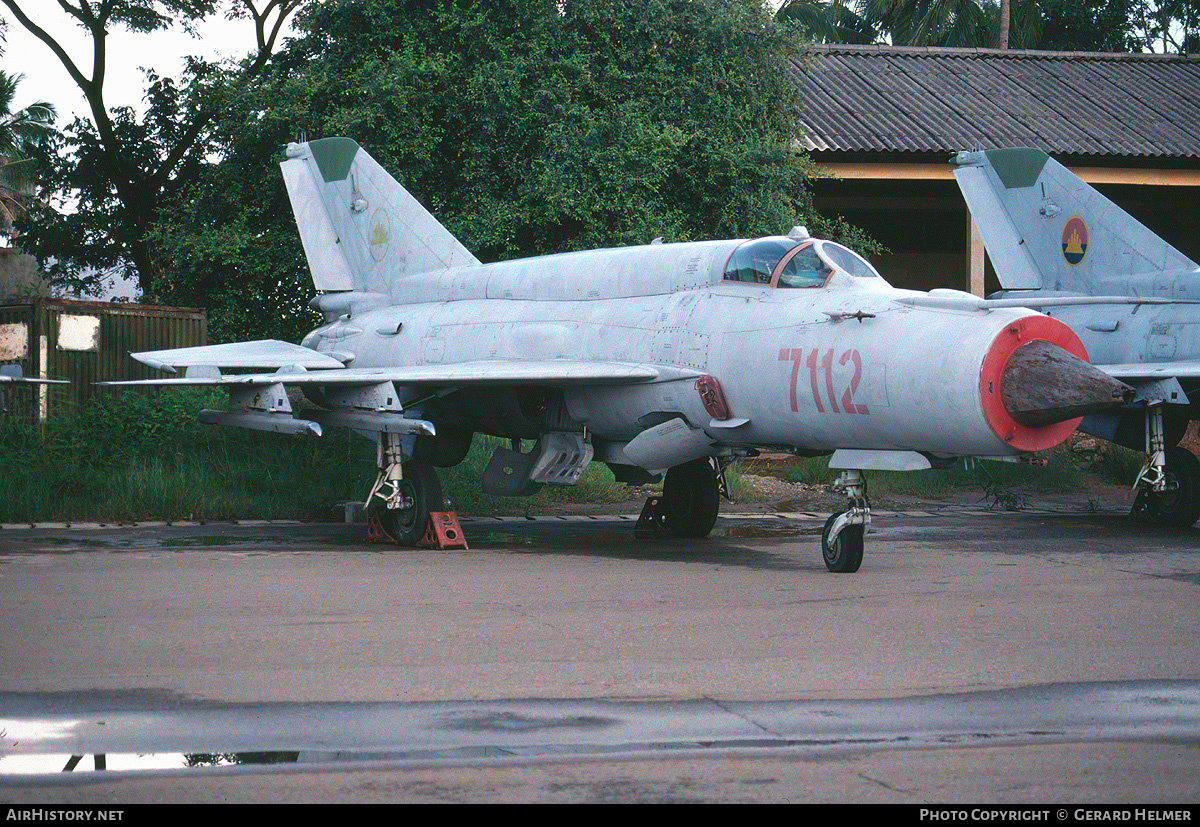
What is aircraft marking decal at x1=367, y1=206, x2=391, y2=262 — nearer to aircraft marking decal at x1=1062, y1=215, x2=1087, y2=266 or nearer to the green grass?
the green grass

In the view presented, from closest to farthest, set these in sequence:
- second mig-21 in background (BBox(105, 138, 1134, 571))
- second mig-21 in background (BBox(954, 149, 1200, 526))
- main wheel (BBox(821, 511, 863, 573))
Answer: second mig-21 in background (BBox(105, 138, 1134, 571)), main wheel (BBox(821, 511, 863, 573)), second mig-21 in background (BBox(954, 149, 1200, 526))

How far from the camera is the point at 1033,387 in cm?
916

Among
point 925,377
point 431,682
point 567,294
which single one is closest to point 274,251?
point 567,294

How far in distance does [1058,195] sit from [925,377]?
7373 mm

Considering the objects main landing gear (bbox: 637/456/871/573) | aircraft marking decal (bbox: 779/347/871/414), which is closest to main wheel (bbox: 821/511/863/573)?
aircraft marking decal (bbox: 779/347/871/414)

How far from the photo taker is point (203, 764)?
182 inches

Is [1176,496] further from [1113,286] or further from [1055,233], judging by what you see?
[1055,233]

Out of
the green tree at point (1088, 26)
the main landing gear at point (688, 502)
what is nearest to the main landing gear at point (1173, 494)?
the main landing gear at point (688, 502)

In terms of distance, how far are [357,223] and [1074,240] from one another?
847cm

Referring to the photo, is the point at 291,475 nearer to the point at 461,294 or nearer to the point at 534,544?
the point at 461,294

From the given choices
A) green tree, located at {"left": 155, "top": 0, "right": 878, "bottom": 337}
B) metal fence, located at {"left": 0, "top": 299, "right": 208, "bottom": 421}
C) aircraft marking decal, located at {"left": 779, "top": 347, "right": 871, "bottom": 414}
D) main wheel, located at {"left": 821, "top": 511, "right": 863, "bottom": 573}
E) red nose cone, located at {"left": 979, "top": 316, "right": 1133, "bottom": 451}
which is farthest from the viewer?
green tree, located at {"left": 155, "top": 0, "right": 878, "bottom": 337}

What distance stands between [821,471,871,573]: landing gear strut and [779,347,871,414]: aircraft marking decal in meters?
0.59

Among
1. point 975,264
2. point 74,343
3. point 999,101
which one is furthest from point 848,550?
point 999,101

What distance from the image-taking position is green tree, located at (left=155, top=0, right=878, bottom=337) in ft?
61.2
